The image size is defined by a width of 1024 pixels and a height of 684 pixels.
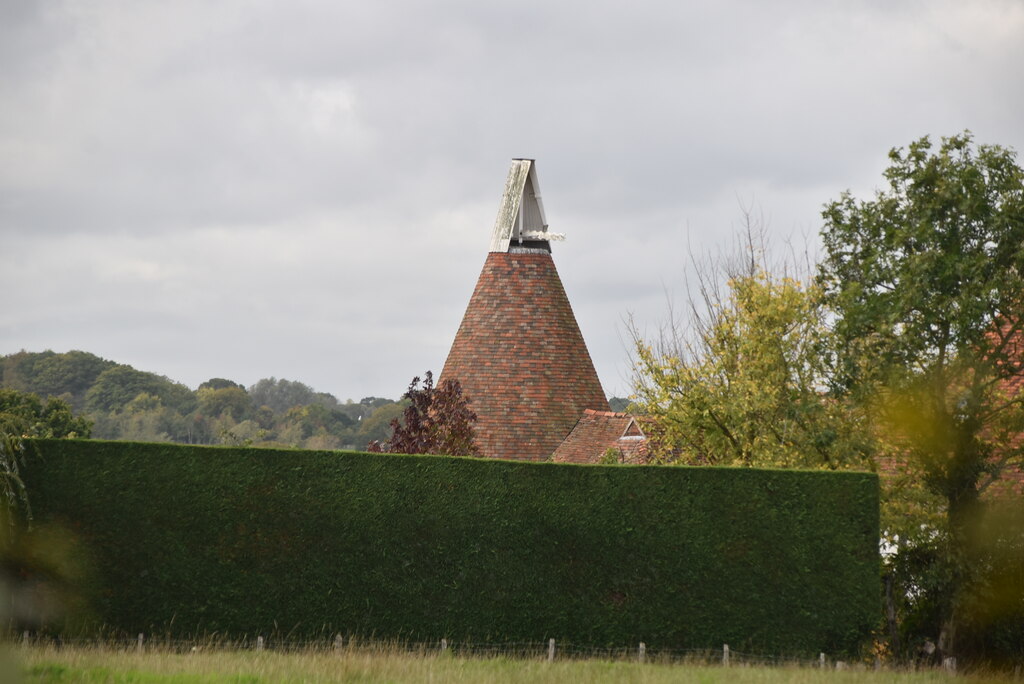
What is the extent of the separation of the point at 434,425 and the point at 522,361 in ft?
14.4

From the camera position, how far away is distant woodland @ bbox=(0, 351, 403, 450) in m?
65.4

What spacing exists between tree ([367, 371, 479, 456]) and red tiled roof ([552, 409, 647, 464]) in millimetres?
2511

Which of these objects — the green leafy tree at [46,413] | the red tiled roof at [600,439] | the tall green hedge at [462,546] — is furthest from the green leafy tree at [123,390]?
the tall green hedge at [462,546]

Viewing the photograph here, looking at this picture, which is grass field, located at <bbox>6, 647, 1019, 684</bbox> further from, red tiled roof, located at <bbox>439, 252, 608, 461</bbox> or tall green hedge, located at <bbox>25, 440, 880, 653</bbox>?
red tiled roof, located at <bbox>439, 252, 608, 461</bbox>

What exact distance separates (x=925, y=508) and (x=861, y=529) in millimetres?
2372

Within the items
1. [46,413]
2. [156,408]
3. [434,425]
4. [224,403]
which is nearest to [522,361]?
[434,425]

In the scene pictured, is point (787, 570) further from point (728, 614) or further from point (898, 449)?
point (898, 449)

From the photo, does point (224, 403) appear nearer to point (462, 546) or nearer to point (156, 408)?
point (156, 408)

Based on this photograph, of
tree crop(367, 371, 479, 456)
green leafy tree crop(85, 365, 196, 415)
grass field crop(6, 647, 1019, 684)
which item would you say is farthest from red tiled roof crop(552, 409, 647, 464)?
green leafy tree crop(85, 365, 196, 415)

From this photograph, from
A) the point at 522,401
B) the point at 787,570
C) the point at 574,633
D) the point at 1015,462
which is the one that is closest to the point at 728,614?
the point at 787,570

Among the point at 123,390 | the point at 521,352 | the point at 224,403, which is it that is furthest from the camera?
the point at 224,403

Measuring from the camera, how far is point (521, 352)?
990 inches

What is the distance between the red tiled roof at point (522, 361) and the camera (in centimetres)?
2427

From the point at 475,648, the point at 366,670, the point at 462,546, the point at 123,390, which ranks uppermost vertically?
the point at 123,390
